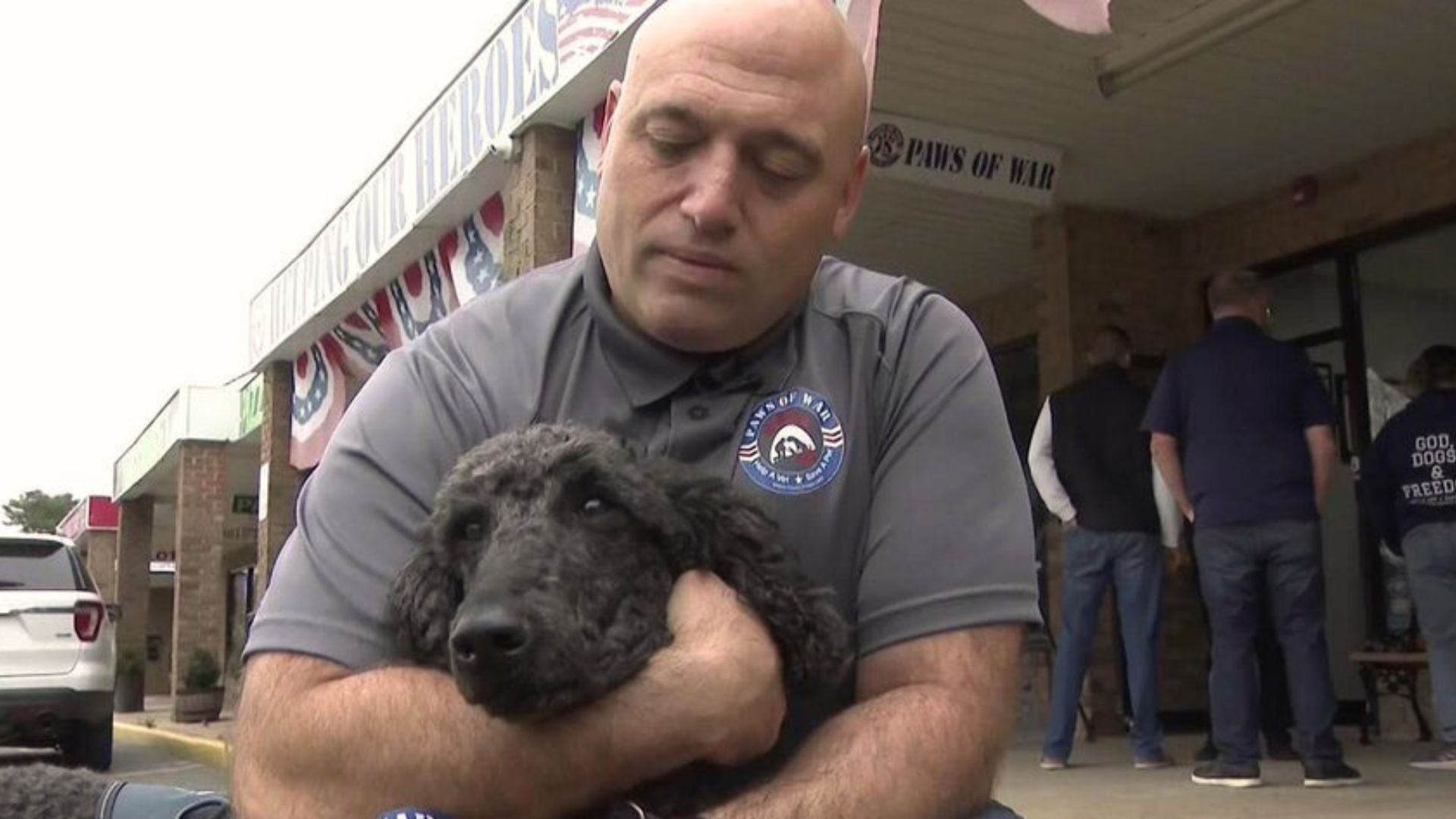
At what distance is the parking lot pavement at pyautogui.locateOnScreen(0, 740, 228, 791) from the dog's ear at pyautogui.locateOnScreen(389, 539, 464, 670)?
7.58m

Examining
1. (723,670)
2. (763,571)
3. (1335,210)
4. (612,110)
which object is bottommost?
(723,670)

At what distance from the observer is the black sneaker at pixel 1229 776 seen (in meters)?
6.10

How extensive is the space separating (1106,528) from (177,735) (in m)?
9.87

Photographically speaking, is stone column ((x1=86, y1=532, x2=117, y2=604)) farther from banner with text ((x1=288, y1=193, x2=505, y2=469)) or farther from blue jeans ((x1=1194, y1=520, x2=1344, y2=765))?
blue jeans ((x1=1194, y1=520, x2=1344, y2=765))

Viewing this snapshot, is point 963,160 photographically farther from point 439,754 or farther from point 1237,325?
point 439,754

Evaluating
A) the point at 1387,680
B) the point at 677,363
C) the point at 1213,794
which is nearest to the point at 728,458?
the point at 677,363

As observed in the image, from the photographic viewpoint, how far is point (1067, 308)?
31.0ft

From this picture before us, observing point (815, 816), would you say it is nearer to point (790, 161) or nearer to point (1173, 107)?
point (790, 161)

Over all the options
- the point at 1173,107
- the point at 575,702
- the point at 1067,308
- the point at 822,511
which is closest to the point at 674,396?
the point at 822,511

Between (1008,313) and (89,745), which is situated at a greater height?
(1008,313)

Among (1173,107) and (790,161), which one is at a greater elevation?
(1173,107)

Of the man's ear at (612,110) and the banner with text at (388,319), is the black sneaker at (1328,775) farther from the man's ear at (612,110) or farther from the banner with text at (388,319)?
the man's ear at (612,110)

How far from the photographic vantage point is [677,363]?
2.08 meters

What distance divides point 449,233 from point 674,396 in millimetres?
7869
